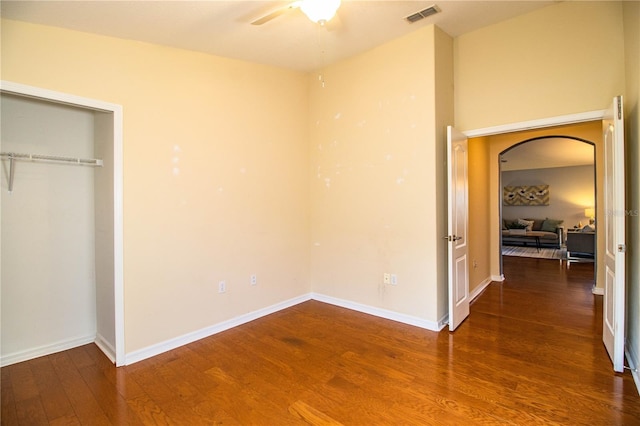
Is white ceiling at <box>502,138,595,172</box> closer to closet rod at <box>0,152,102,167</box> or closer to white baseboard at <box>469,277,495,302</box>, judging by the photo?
white baseboard at <box>469,277,495,302</box>

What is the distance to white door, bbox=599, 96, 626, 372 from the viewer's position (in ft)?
7.57

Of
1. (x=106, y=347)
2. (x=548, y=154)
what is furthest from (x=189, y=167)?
(x=548, y=154)

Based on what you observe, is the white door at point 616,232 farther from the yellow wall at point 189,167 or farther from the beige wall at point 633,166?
the yellow wall at point 189,167

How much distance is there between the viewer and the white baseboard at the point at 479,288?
174 inches

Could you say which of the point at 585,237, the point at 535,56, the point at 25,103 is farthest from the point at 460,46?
the point at 585,237

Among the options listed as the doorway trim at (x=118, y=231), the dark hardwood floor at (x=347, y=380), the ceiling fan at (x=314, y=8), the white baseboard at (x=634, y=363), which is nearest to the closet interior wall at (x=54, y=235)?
the doorway trim at (x=118, y=231)

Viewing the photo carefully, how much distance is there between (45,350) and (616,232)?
15.9 feet

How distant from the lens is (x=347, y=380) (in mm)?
2400

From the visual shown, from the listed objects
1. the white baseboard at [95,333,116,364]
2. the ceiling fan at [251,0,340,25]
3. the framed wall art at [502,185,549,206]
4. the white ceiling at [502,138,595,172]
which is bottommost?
the white baseboard at [95,333,116,364]

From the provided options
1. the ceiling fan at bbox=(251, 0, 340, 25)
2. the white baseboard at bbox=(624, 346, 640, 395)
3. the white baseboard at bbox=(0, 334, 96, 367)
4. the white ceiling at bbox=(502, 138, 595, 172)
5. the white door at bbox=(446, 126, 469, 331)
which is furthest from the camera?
the white ceiling at bbox=(502, 138, 595, 172)

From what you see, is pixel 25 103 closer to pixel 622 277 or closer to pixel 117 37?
pixel 117 37

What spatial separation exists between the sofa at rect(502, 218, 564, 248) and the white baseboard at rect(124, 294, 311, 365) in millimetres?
8250

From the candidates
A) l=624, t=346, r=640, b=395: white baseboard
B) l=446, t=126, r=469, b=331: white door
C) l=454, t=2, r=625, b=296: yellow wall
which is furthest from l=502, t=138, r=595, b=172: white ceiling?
l=624, t=346, r=640, b=395: white baseboard

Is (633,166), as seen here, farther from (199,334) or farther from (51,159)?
(51,159)
